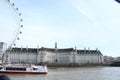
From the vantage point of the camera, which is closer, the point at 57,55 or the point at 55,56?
the point at 55,56

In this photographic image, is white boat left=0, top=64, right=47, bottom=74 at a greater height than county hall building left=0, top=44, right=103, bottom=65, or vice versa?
county hall building left=0, top=44, right=103, bottom=65

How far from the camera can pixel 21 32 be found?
1997 centimetres

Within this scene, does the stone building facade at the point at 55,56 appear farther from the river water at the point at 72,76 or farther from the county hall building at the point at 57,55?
the river water at the point at 72,76

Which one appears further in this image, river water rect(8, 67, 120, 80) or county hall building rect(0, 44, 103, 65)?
county hall building rect(0, 44, 103, 65)

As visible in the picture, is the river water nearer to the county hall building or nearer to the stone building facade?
the stone building facade

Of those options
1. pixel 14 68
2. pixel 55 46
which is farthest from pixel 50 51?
pixel 14 68

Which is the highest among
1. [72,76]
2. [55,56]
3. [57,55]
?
[57,55]

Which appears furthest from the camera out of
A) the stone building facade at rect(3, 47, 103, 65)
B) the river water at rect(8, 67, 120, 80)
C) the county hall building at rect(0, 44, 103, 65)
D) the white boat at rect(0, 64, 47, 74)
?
the county hall building at rect(0, 44, 103, 65)

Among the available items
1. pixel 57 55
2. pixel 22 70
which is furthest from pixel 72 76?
pixel 57 55

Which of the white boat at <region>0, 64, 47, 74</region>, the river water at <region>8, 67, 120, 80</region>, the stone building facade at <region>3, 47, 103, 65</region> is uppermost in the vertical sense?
the stone building facade at <region>3, 47, 103, 65</region>

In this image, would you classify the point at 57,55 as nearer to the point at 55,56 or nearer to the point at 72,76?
the point at 55,56

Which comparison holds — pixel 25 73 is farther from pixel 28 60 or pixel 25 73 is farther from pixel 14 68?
pixel 28 60

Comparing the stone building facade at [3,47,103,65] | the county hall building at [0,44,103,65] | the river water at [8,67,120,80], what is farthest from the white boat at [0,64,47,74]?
the county hall building at [0,44,103,65]

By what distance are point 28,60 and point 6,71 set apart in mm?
49545
